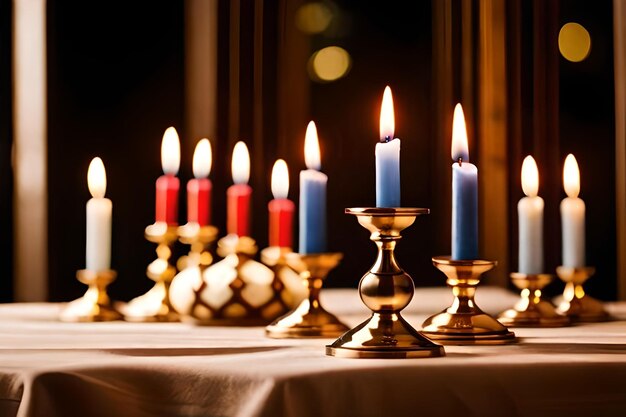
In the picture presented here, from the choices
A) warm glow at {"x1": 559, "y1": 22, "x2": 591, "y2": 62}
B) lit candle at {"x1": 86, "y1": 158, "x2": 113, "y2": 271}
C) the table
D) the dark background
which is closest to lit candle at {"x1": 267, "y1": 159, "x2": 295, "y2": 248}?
lit candle at {"x1": 86, "y1": 158, "x2": 113, "y2": 271}

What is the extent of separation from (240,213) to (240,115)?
1.22 metres

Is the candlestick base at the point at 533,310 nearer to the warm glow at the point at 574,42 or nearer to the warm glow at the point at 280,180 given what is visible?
the warm glow at the point at 280,180

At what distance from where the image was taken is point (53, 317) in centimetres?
158

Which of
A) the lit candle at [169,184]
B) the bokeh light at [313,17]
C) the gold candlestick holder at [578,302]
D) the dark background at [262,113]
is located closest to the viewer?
the gold candlestick holder at [578,302]

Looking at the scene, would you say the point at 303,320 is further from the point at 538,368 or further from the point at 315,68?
the point at 315,68

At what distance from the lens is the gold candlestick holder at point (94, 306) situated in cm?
153

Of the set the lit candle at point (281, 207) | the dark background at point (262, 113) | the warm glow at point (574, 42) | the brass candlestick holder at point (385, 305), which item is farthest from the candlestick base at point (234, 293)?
the warm glow at point (574, 42)

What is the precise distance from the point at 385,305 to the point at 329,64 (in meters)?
2.00

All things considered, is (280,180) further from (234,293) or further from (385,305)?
(385,305)

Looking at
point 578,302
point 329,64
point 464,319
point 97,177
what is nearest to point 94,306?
point 97,177

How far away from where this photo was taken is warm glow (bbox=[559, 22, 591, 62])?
8.69 ft

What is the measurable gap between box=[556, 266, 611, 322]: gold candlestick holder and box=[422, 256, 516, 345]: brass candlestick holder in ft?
1.17

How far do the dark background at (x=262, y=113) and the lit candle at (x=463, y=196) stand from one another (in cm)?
158

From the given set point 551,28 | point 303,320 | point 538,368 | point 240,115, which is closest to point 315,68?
point 240,115
